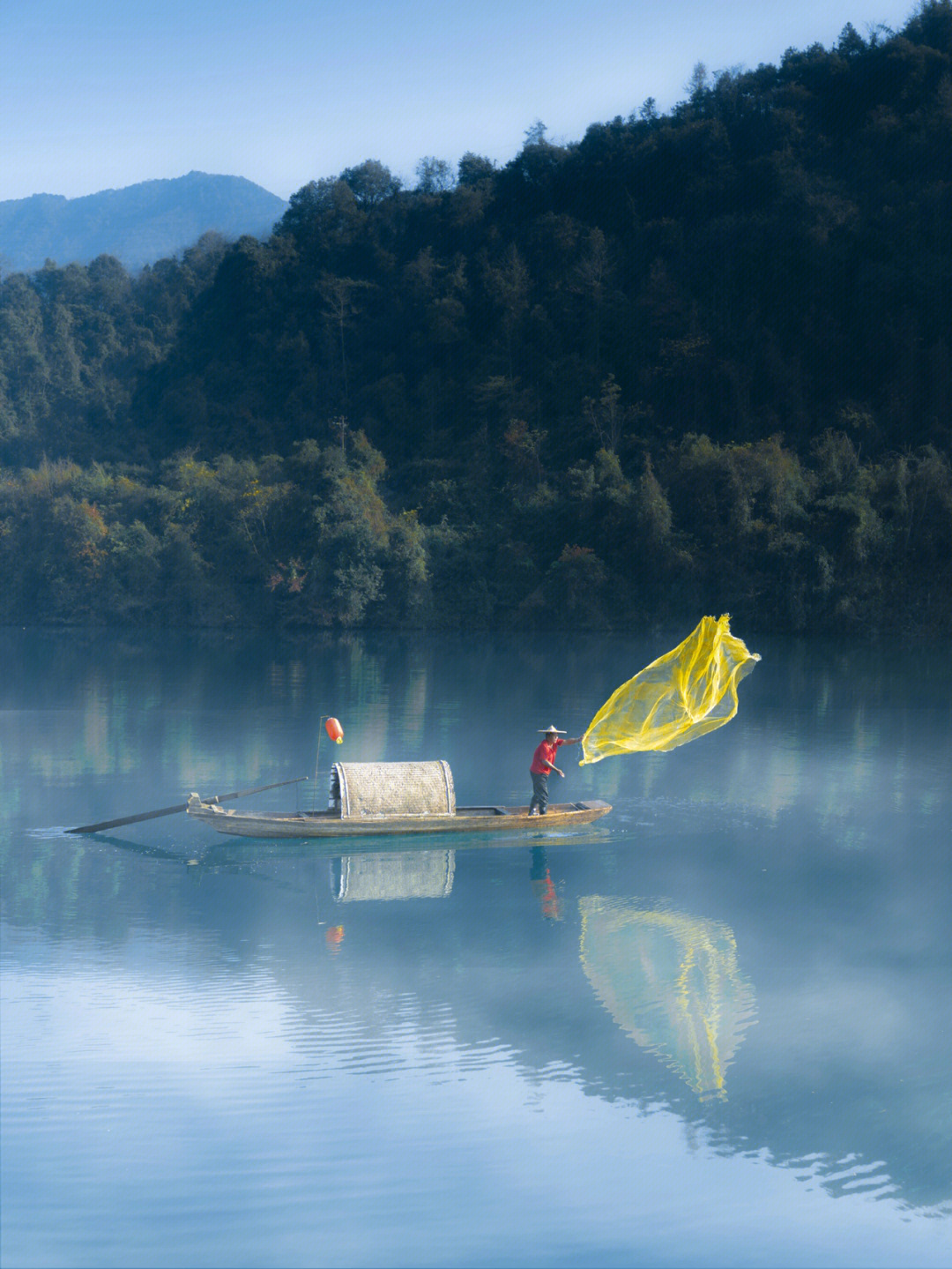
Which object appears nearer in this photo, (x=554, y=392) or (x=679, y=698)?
(x=679, y=698)

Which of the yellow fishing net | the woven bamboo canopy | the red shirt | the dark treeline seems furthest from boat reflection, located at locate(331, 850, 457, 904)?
the dark treeline

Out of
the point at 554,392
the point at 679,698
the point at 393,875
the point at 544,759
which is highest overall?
the point at 554,392

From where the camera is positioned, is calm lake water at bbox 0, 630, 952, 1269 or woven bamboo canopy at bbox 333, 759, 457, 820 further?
woven bamboo canopy at bbox 333, 759, 457, 820

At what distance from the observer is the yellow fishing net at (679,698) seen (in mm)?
17281

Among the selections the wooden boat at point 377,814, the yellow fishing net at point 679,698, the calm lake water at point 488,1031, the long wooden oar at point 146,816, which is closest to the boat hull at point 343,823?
the wooden boat at point 377,814

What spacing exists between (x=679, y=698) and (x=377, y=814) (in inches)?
185

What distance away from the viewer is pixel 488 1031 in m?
12.2

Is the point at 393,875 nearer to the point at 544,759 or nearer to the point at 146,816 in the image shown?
the point at 544,759

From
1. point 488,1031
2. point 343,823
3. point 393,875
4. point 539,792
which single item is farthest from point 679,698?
point 488,1031

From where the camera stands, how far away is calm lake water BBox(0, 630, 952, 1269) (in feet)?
29.8

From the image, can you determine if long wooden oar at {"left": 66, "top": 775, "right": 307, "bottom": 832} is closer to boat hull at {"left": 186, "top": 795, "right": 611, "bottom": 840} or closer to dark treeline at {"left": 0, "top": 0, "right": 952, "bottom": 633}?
boat hull at {"left": 186, "top": 795, "right": 611, "bottom": 840}

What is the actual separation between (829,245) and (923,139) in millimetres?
9404

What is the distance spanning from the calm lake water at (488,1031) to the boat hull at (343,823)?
17.5 inches

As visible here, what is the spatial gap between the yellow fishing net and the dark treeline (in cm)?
4496
